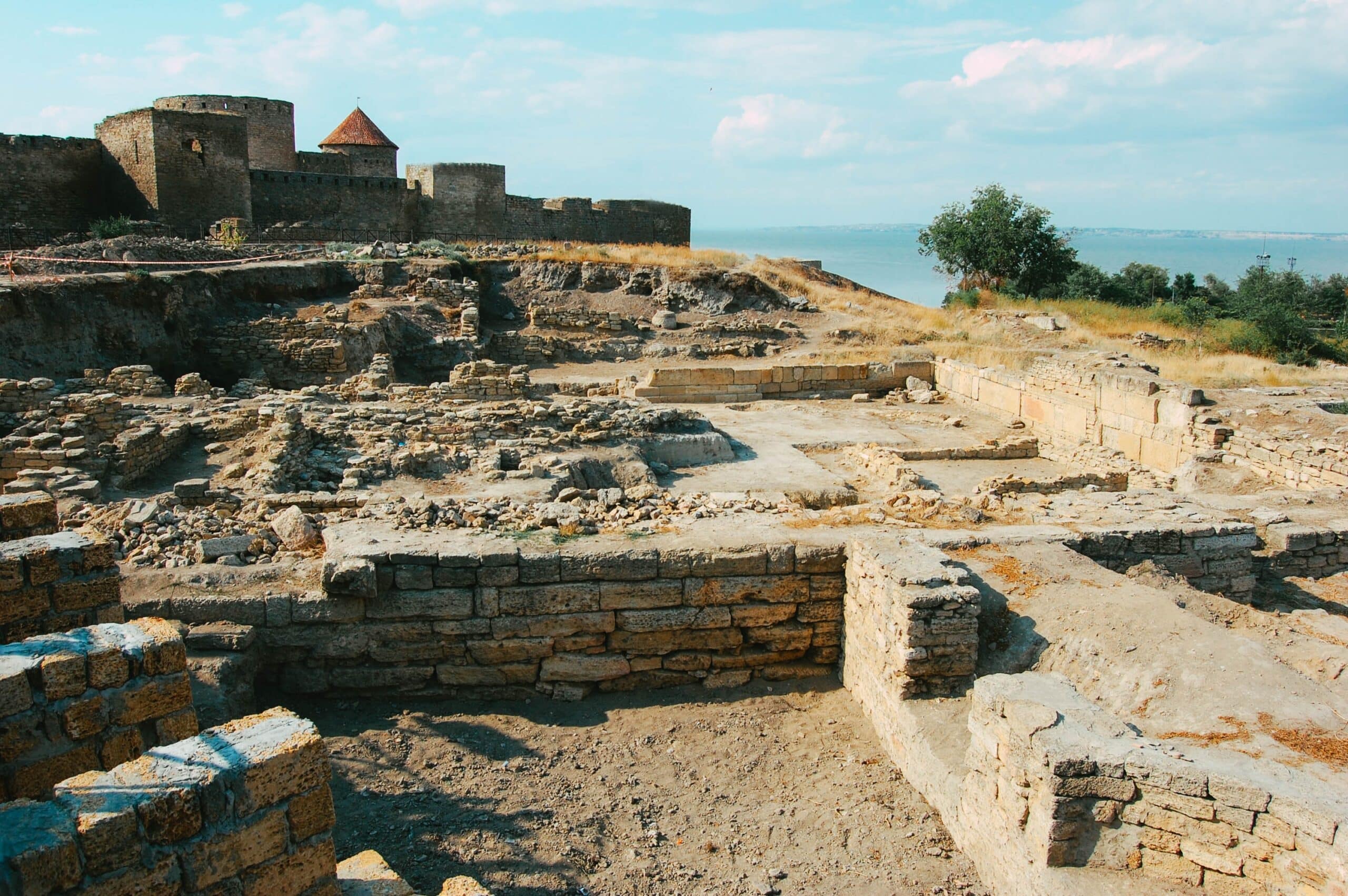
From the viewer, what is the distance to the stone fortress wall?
25891mm

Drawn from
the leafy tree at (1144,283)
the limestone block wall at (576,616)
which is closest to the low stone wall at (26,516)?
the limestone block wall at (576,616)

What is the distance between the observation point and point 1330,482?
9867mm

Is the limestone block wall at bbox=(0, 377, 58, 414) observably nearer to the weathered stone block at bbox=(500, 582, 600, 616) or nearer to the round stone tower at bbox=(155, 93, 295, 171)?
the weathered stone block at bbox=(500, 582, 600, 616)

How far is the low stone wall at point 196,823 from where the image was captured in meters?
2.49

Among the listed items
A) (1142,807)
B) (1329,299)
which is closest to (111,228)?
(1142,807)

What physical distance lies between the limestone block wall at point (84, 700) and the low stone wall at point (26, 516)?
181cm

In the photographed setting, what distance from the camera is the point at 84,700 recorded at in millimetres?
Result: 3508

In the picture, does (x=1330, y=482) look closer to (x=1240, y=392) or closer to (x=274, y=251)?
(x=1240, y=392)

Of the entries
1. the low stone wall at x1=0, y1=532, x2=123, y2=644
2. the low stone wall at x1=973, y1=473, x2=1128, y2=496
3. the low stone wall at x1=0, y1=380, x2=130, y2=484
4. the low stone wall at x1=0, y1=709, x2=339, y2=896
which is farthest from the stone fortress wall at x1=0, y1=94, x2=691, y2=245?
the low stone wall at x1=0, y1=709, x2=339, y2=896

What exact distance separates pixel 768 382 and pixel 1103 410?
6.48 meters

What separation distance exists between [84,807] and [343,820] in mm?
2354

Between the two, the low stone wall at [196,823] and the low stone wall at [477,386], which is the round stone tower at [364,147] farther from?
the low stone wall at [196,823]

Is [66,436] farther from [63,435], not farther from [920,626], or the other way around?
[920,626]

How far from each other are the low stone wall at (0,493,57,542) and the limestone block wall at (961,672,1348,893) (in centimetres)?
523
